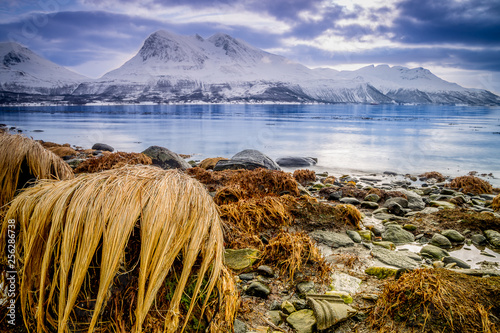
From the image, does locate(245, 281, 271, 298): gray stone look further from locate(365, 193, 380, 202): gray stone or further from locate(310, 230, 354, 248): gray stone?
locate(365, 193, 380, 202): gray stone

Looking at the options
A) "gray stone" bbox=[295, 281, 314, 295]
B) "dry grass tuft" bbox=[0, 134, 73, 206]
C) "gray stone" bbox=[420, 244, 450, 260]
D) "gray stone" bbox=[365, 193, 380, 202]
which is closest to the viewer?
"gray stone" bbox=[295, 281, 314, 295]

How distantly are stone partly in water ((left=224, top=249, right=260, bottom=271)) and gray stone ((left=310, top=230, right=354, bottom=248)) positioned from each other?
1.38 meters

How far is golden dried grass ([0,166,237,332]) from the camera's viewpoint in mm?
1689

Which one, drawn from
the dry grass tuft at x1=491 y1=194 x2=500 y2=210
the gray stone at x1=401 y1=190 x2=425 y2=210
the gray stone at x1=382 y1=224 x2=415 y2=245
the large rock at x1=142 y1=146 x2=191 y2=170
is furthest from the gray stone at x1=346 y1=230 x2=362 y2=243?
the large rock at x1=142 y1=146 x2=191 y2=170

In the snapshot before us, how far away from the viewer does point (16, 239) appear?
6.34 feet

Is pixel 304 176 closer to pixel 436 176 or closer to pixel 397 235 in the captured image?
pixel 397 235

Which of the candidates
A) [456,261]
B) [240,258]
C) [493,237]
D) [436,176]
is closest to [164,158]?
[240,258]

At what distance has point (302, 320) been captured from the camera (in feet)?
8.41

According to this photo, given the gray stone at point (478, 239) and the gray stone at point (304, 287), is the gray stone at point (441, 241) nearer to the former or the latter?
the gray stone at point (478, 239)

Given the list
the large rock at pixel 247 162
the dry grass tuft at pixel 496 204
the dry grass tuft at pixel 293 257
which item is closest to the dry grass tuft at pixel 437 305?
the dry grass tuft at pixel 293 257

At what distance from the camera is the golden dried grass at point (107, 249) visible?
1689 mm

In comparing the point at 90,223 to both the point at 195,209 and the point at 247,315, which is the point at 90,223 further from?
the point at 247,315

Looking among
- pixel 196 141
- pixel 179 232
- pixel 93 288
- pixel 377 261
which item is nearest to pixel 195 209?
pixel 179 232

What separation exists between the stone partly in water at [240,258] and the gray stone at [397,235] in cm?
256
